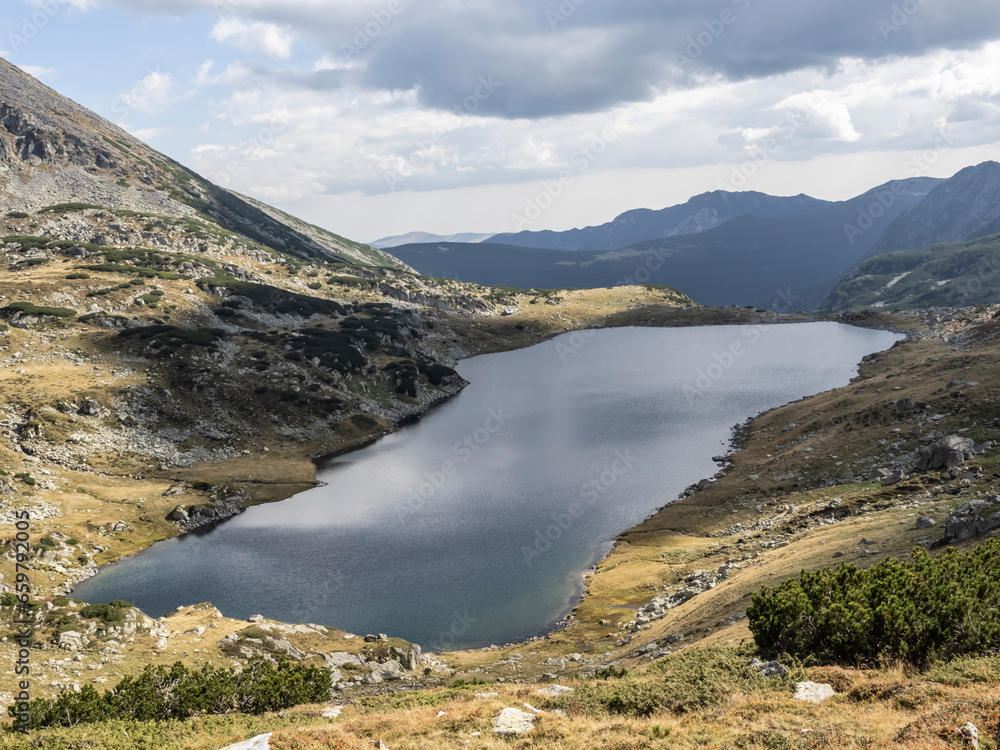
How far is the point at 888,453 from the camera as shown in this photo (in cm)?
6762

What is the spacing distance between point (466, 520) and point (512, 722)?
2029 inches

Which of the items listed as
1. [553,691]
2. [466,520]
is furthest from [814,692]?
[466,520]

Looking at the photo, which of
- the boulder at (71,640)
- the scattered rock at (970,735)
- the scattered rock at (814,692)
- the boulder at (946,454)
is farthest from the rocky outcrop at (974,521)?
the boulder at (71,640)

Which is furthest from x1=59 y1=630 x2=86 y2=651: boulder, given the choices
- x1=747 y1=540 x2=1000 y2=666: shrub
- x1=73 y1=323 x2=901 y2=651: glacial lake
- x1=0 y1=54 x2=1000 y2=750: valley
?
x1=747 y1=540 x2=1000 y2=666: shrub

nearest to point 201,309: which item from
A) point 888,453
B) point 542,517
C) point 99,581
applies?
point 99,581

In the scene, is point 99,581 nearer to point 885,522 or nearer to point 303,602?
point 303,602

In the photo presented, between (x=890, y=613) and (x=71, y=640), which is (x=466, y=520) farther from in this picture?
(x=890, y=613)

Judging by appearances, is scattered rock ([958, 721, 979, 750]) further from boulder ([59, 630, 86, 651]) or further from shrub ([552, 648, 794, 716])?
boulder ([59, 630, 86, 651])

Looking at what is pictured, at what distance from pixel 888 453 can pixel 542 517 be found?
37506 mm

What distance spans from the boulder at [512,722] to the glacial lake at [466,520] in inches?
1090

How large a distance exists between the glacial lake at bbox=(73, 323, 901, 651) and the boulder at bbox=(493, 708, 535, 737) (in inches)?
1090

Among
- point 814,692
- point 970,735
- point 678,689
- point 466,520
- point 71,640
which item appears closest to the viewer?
point 970,735

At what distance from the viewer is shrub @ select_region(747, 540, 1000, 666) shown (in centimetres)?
2198

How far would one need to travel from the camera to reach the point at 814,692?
20.7 metres
